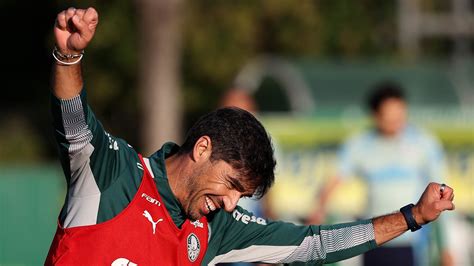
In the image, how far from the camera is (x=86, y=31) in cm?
410

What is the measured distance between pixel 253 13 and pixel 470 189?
1469 centimetres

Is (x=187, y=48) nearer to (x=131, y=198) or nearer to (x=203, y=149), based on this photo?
(x=203, y=149)

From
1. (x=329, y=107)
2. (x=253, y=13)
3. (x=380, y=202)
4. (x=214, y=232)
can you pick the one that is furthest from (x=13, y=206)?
(x=253, y=13)

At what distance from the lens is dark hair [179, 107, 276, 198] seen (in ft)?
15.2

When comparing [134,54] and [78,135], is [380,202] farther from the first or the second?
[134,54]

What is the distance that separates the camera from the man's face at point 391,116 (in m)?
9.06

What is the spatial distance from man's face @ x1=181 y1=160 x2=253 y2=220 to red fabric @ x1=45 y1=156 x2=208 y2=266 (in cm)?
12

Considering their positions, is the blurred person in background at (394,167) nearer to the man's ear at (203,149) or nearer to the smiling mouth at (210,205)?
the smiling mouth at (210,205)

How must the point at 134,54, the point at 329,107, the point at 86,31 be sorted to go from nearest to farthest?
the point at 86,31 → the point at 329,107 → the point at 134,54

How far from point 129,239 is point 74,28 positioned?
2.86 feet

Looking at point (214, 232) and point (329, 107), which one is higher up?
point (214, 232)

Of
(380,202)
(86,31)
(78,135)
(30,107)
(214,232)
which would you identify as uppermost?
(86,31)

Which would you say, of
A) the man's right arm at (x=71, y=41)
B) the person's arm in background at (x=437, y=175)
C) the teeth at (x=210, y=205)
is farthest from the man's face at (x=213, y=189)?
the person's arm in background at (x=437, y=175)

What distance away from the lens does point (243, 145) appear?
4.63m
